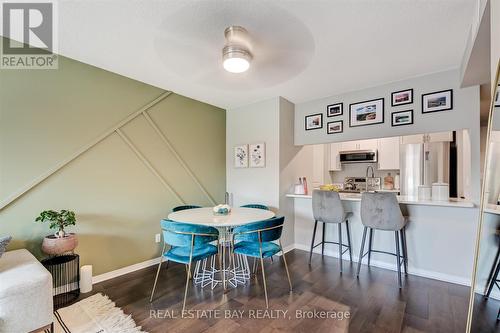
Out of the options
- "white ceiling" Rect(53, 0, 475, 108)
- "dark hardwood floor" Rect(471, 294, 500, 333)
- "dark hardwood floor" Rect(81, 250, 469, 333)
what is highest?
"white ceiling" Rect(53, 0, 475, 108)

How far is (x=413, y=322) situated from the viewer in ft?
6.21

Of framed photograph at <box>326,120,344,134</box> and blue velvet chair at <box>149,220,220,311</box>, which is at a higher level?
framed photograph at <box>326,120,344,134</box>

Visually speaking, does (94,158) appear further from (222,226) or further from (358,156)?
(358,156)

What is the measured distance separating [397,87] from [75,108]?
3.81 metres

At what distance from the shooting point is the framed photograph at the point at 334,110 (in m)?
3.37

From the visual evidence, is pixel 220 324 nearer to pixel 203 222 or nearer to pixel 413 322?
pixel 203 222

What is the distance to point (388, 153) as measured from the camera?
A: 15.5 ft

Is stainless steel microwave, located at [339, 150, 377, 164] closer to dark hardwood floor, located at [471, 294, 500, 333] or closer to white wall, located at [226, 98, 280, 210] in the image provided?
white wall, located at [226, 98, 280, 210]

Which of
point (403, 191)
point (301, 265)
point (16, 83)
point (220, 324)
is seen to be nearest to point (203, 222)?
point (220, 324)

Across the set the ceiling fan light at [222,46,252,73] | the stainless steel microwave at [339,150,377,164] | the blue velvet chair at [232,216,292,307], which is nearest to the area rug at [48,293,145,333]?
the blue velvet chair at [232,216,292,307]

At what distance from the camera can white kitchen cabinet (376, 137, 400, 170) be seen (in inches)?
181

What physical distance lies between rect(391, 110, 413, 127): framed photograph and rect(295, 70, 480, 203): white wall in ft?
0.14

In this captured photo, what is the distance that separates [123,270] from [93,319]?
2.96 ft

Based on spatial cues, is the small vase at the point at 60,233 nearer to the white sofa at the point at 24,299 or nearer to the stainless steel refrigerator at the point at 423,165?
the white sofa at the point at 24,299
